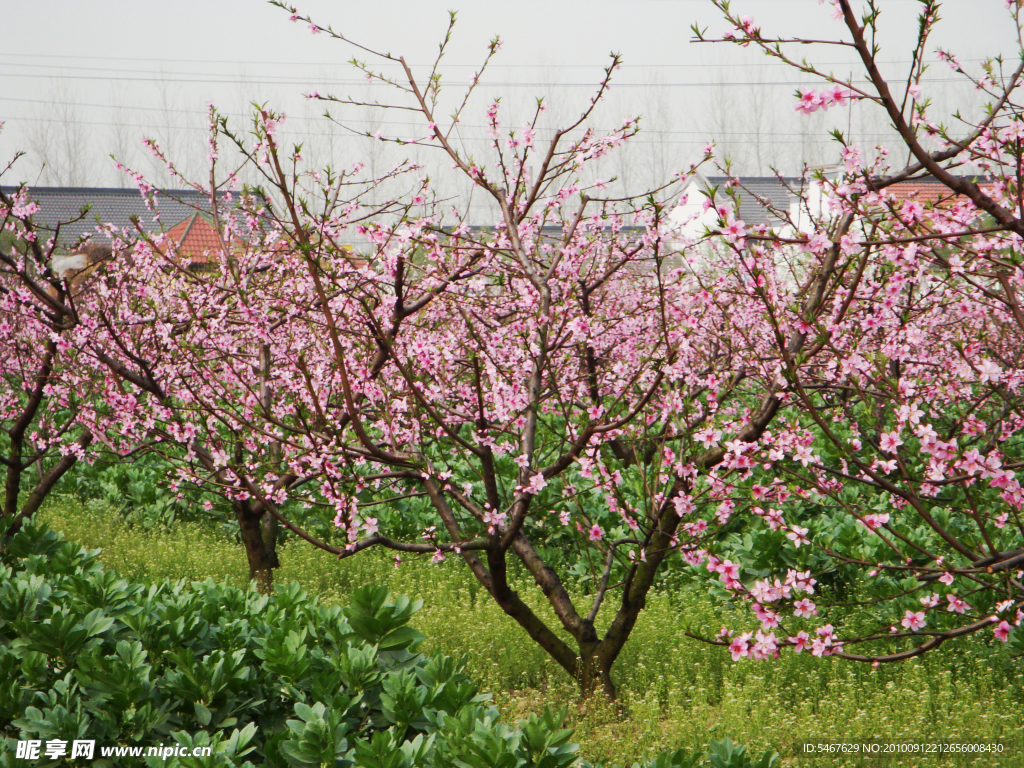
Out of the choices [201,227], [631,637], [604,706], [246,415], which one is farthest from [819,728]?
[201,227]

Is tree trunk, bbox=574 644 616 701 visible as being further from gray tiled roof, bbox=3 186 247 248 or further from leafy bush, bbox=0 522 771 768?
gray tiled roof, bbox=3 186 247 248

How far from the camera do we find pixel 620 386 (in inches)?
281

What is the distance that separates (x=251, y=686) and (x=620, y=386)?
4559mm

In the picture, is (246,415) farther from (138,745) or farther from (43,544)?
(138,745)

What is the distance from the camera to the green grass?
161 inches

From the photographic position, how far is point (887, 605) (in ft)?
18.2

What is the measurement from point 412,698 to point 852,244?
217 cm

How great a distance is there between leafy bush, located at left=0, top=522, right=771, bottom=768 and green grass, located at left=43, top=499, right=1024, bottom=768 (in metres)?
1.21

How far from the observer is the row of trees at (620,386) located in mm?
2729

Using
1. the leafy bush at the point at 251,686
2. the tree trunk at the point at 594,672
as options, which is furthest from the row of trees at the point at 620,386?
the leafy bush at the point at 251,686

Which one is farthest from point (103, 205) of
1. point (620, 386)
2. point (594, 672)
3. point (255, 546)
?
point (594, 672)

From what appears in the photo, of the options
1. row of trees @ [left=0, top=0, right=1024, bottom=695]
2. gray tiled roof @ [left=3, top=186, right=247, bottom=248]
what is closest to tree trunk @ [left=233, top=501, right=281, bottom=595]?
row of trees @ [left=0, top=0, right=1024, bottom=695]

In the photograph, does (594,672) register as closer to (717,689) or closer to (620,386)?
(717,689)

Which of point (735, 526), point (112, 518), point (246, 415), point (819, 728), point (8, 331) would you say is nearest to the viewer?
point (819, 728)
